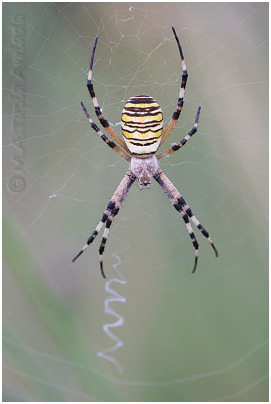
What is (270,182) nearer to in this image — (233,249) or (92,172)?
(233,249)

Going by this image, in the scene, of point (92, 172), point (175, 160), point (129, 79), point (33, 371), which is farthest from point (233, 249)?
point (33, 371)

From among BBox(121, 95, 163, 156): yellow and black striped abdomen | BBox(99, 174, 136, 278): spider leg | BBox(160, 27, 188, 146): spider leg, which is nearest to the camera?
BBox(121, 95, 163, 156): yellow and black striped abdomen

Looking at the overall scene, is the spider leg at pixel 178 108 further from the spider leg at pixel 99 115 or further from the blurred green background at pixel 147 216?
the spider leg at pixel 99 115

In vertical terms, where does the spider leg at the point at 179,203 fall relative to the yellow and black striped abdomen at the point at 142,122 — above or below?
below

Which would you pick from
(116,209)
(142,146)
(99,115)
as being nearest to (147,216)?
(116,209)

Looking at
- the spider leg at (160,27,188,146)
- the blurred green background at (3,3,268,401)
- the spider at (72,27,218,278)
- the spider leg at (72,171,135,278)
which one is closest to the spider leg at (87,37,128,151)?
the spider at (72,27,218,278)

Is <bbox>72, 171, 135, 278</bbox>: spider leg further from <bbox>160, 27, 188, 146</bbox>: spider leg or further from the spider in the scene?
<bbox>160, 27, 188, 146</bbox>: spider leg

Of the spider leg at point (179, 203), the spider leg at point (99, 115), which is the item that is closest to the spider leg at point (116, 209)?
the spider leg at point (179, 203)

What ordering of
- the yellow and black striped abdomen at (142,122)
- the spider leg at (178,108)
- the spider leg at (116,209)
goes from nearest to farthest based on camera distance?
the yellow and black striped abdomen at (142,122)
the spider leg at (178,108)
the spider leg at (116,209)
